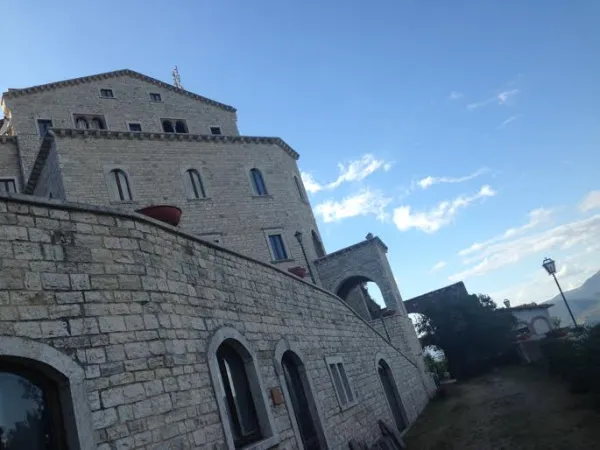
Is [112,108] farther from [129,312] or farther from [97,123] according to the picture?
[129,312]

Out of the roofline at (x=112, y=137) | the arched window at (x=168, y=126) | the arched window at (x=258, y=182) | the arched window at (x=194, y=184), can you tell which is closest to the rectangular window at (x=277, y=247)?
the arched window at (x=258, y=182)

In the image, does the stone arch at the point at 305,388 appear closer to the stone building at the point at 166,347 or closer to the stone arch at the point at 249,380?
the stone building at the point at 166,347

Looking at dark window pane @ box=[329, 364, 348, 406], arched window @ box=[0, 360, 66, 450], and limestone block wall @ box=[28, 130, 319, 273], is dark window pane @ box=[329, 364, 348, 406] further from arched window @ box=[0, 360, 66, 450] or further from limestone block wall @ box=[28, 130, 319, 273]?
limestone block wall @ box=[28, 130, 319, 273]

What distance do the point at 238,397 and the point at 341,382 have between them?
4.33 meters

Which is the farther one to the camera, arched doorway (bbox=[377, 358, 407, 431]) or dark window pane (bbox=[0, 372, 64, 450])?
arched doorway (bbox=[377, 358, 407, 431])

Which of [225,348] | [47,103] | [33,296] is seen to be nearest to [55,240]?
[33,296]

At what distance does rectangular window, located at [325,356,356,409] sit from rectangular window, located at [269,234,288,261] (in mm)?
12727

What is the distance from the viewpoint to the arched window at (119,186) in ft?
63.9

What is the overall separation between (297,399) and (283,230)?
15.9 metres

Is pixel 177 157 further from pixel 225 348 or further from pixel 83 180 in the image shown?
pixel 225 348

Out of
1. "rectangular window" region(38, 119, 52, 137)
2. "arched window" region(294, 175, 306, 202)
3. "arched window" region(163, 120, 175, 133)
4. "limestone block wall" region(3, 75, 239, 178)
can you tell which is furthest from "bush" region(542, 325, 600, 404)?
"rectangular window" region(38, 119, 52, 137)

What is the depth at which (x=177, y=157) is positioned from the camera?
22.4 meters

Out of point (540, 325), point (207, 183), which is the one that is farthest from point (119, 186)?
point (540, 325)

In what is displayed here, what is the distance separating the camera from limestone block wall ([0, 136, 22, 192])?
20875mm
